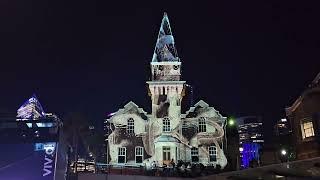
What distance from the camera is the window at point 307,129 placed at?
3781cm

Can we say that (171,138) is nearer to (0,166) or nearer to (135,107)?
(135,107)

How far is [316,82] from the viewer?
3884 centimetres

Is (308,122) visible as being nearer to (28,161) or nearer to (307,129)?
(307,129)

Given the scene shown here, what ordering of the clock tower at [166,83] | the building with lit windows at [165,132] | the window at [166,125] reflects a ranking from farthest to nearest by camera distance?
the clock tower at [166,83]
the window at [166,125]
the building with lit windows at [165,132]

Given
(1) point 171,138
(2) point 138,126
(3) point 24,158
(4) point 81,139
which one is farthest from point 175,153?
(3) point 24,158

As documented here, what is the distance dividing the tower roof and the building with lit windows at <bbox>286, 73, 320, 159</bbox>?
15.3 meters

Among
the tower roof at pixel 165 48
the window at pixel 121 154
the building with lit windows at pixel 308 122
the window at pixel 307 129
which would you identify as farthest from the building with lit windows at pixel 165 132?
the window at pixel 307 129

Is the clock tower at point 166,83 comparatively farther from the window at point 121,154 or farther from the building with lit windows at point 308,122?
the building with lit windows at point 308,122

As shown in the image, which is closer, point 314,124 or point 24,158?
point 24,158

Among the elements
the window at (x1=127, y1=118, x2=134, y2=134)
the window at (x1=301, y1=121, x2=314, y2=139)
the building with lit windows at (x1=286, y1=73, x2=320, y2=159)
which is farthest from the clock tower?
the window at (x1=301, y1=121, x2=314, y2=139)

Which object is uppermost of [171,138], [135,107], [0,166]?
[135,107]

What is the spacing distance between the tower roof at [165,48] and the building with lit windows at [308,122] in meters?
15.3

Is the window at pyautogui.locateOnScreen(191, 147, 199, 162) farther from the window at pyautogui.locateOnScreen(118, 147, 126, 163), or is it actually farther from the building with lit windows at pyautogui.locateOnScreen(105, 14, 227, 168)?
the window at pyautogui.locateOnScreen(118, 147, 126, 163)

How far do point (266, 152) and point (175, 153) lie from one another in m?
14.1
